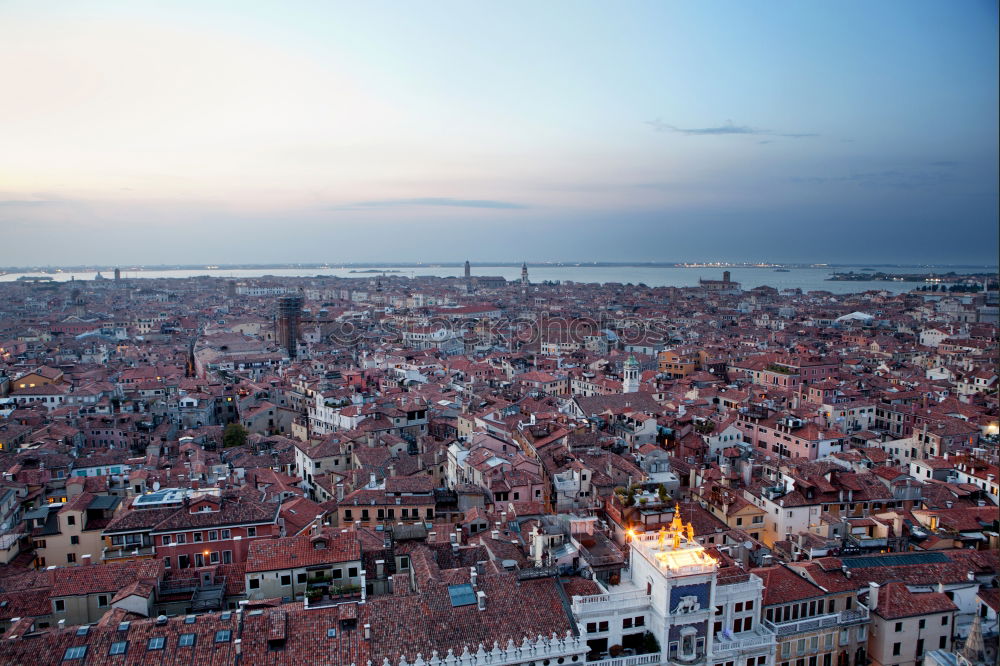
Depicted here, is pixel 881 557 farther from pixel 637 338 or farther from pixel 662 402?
pixel 637 338

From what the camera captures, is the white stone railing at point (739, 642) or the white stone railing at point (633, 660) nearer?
the white stone railing at point (633, 660)

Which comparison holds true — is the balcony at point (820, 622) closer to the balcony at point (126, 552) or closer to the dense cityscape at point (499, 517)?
the dense cityscape at point (499, 517)

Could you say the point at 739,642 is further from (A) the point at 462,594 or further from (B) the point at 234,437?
(B) the point at 234,437

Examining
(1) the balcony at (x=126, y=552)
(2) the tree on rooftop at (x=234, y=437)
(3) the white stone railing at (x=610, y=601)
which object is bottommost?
(2) the tree on rooftop at (x=234, y=437)

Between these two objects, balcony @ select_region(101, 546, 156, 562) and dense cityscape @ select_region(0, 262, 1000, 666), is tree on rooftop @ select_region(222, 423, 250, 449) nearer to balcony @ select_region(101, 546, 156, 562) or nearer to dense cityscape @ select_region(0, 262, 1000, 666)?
dense cityscape @ select_region(0, 262, 1000, 666)

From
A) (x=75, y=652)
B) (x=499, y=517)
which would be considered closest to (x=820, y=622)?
(x=499, y=517)

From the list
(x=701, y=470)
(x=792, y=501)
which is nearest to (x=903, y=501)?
(x=792, y=501)

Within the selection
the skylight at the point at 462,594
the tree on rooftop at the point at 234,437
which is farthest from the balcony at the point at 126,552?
the tree on rooftop at the point at 234,437
